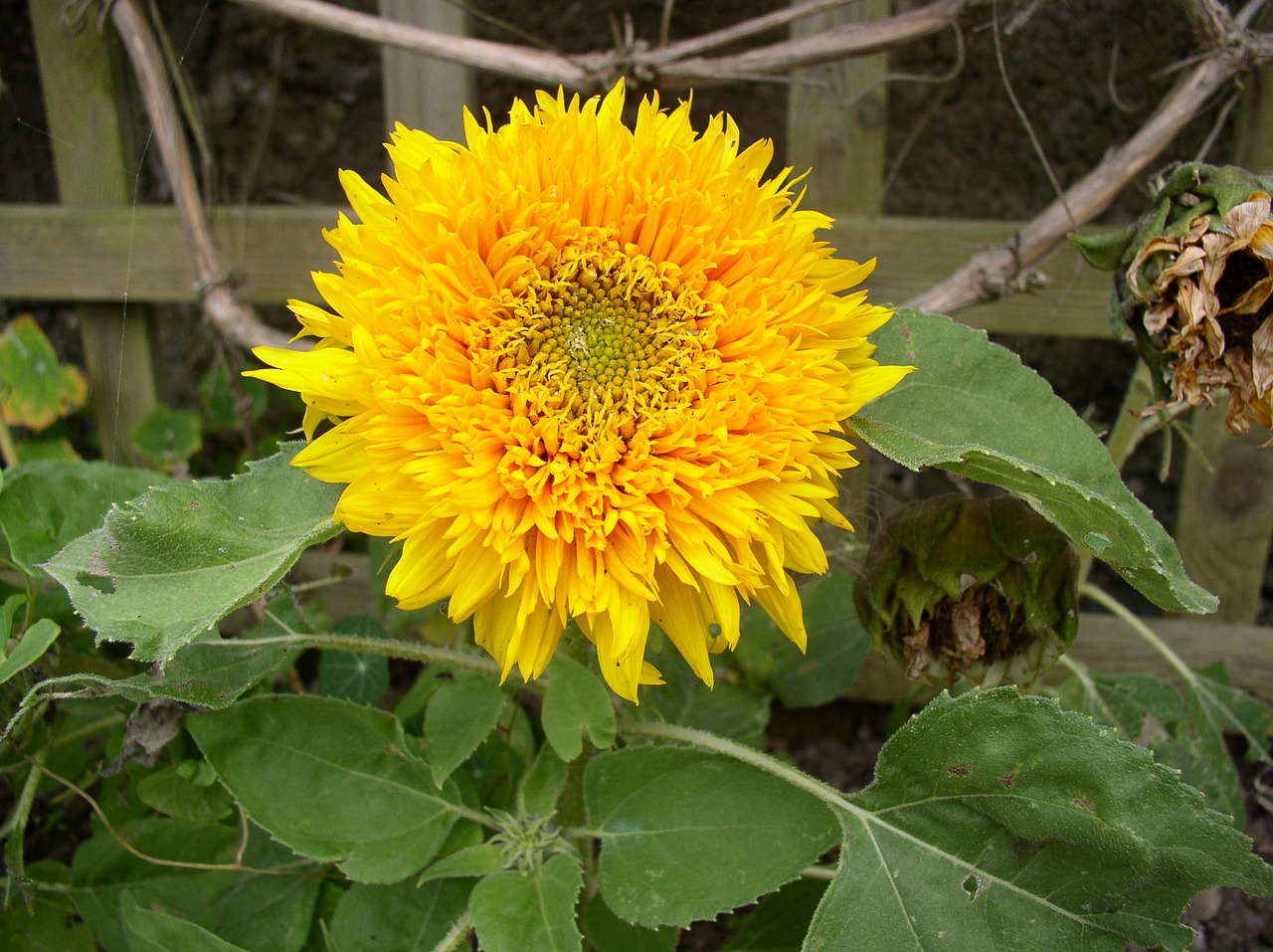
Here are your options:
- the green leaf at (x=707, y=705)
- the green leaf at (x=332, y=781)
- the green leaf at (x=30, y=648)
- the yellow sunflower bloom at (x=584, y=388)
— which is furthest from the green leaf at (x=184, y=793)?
the green leaf at (x=707, y=705)

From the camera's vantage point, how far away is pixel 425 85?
1767 millimetres

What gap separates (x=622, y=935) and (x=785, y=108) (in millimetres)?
1768

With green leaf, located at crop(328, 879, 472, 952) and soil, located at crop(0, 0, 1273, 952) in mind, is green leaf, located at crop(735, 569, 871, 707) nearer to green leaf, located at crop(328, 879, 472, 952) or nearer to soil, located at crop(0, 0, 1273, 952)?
soil, located at crop(0, 0, 1273, 952)

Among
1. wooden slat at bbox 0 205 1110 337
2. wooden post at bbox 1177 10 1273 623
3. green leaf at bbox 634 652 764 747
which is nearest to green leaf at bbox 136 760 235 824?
green leaf at bbox 634 652 764 747

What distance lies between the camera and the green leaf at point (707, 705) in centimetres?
151

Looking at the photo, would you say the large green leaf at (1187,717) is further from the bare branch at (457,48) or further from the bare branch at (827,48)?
the bare branch at (457,48)

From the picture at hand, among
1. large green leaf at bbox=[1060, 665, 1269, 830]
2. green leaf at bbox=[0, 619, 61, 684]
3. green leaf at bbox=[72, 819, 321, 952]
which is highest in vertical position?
green leaf at bbox=[0, 619, 61, 684]

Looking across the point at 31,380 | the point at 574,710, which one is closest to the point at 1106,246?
the point at 574,710

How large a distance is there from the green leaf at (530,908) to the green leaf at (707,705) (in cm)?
A: 46

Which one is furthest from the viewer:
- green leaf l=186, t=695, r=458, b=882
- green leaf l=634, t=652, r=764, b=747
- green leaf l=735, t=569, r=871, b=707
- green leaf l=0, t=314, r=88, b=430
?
green leaf l=0, t=314, r=88, b=430

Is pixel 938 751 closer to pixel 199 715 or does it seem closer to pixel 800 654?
pixel 800 654

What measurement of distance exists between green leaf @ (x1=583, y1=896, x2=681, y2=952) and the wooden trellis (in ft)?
3.02

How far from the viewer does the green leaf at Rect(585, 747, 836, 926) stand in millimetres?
1010

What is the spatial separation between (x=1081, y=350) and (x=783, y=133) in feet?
2.72
